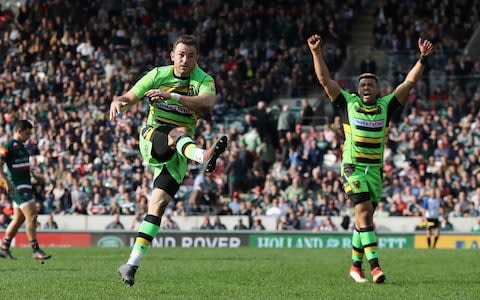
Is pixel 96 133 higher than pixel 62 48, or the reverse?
pixel 62 48

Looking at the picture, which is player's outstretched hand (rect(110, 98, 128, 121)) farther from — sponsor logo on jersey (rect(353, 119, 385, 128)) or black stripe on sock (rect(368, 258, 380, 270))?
black stripe on sock (rect(368, 258, 380, 270))

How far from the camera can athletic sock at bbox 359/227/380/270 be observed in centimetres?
1295

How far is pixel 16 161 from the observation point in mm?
18125

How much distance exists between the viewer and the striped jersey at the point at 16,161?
18.1 m

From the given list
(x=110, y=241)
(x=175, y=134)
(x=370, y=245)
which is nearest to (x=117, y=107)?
(x=175, y=134)

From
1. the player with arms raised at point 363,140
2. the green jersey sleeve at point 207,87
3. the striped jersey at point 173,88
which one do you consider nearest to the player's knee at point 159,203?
the striped jersey at point 173,88

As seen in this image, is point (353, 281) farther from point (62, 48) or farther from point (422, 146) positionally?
point (62, 48)

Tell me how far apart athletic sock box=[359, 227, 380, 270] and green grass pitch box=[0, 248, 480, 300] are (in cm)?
32

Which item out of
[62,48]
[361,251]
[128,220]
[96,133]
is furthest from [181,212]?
[361,251]

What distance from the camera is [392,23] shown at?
125 feet

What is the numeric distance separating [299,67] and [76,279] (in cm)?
2434

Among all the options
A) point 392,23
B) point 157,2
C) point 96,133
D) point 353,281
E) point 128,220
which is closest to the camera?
point 353,281

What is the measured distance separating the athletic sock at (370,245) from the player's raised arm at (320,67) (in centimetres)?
178

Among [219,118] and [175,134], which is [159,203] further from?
[219,118]
